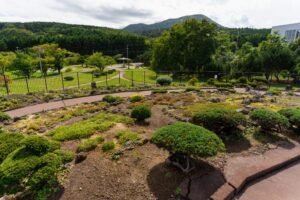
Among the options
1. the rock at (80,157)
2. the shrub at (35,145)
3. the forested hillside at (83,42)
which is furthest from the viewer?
the forested hillside at (83,42)

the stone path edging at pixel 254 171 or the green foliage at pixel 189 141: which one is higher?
the green foliage at pixel 189 141

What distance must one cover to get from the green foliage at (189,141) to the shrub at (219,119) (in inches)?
62.5

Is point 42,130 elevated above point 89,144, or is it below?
below

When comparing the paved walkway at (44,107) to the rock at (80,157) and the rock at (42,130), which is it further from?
the rock at (80,157)

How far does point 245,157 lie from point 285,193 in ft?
4.23

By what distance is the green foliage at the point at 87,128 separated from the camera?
683cm

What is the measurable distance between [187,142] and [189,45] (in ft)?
96.0

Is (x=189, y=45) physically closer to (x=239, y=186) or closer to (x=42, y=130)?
(x=42, y=130)

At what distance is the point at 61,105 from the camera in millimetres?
12031

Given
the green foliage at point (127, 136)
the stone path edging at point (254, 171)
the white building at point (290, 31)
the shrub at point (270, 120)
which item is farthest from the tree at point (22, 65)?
the white building at point (290, 31)

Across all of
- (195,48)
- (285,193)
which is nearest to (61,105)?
(285,193)

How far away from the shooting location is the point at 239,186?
447cm

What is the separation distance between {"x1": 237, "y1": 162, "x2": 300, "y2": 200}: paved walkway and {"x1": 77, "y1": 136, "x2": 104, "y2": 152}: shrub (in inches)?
158

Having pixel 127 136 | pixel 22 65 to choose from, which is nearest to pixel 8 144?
pixel 127 136
